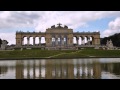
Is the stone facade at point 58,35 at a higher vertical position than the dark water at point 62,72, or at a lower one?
higher

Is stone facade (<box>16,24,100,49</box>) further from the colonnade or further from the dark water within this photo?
the colonnade

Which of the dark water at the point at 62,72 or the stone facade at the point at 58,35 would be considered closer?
the dark water at the point at 62,72

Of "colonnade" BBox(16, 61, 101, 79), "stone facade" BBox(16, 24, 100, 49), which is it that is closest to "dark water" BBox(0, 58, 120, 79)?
"colonnade" BBox(16, 61, 101, 79)

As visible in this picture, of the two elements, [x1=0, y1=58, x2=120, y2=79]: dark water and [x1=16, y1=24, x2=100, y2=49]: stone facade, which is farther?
[x1=16, y1=24, x2=100, y2=49]: stone facade

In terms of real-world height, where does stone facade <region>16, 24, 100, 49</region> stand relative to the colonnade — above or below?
above

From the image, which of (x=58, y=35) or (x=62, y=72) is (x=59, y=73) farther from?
(x=58, y=35)

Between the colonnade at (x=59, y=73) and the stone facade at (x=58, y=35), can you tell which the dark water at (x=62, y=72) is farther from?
the stone facade at (x=58, y=35)

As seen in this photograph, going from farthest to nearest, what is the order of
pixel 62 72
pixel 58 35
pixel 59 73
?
pixel 58 35, pixel 62 72, pixel 59 73

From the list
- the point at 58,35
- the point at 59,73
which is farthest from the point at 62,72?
the point at 58,35

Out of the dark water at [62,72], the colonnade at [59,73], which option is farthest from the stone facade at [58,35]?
the colonnade at [59,73]
